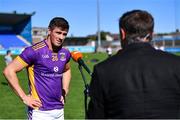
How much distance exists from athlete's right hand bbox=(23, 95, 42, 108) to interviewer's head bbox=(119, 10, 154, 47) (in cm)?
224

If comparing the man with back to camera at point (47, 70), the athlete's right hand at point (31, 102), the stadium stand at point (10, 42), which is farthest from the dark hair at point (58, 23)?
the stadium stand at point (10, 42)

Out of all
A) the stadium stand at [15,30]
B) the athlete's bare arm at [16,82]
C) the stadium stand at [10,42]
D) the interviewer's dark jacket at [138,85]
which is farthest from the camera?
the stadium stand at [15,30]

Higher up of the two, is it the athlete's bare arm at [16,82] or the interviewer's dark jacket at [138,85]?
the interviewer's dark jacket at [138,85]

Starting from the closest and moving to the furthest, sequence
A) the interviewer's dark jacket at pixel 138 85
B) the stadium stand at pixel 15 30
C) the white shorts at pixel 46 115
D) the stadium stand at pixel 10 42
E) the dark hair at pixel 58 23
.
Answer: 1. the interviewer's dark jacket at pixel 138 85
2. the dark hair at pixel 58 23
3. the white shorts at pixel 46 115
4. the stadium stand at pixel 10 42
5. the stadium stand at pixel 15 30

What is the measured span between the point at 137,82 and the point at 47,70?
2481 millimetres

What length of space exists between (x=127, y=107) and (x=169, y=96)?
0.26 metres

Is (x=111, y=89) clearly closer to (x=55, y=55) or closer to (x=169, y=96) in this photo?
(x=169, y=96)

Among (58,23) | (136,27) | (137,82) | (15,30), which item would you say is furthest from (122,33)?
(15,30)

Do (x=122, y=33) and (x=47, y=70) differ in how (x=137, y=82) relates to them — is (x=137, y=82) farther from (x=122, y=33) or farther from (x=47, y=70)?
(x=47, y=70)

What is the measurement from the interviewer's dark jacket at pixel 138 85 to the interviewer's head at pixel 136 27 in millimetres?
104

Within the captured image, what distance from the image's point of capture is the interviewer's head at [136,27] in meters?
2.75

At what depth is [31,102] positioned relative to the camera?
16.1 ft

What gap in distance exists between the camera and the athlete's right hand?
484cm

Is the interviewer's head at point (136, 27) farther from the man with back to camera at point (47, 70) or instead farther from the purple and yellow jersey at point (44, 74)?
the purple and yellow jersey at point (44, 74)
